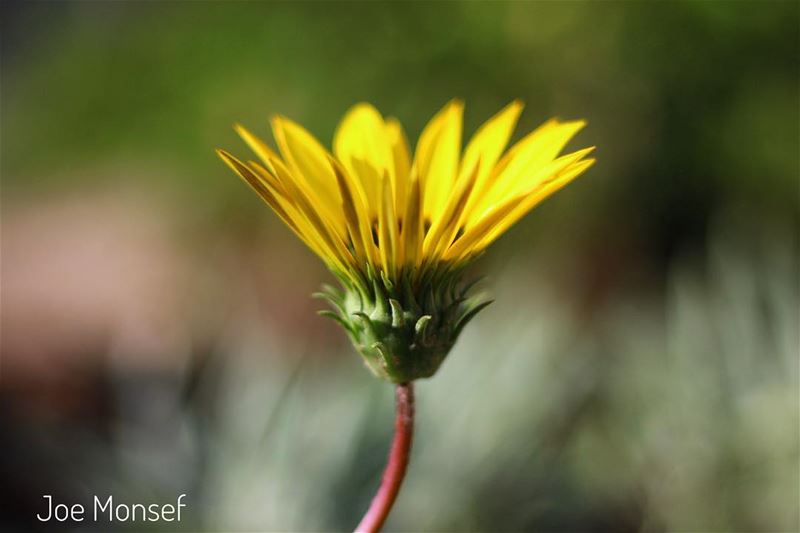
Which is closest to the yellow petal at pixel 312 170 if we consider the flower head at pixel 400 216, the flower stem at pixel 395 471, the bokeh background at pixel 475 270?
the flower head at pixel 400 216

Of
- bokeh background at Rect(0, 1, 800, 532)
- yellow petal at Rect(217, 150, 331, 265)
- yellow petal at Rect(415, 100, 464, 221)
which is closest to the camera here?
yellow petal at Rect(217, 150, 331, 265)

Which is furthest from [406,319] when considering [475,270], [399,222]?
[475,270]

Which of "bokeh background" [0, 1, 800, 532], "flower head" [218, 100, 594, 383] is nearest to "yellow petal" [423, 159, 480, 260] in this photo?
"flower head" [218, 100, 594, 383]

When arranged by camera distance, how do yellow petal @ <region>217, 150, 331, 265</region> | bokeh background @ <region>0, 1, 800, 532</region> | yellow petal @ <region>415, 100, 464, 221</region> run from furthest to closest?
bokeh background @ <region>0, 1, 800, 532</region>
yellow petal @ <region>415, 100, 464, 221</region>
yellow petal @ <region>217, 150, 331, 265</region>

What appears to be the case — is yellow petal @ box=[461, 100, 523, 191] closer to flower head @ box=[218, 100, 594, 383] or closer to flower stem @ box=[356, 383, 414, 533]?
flower head @ box=[218, 100, 594, 383]

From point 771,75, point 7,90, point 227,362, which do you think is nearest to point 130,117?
point 7,90

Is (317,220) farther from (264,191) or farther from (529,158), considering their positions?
(529,158)

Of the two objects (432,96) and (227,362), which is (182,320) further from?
(432,96)
